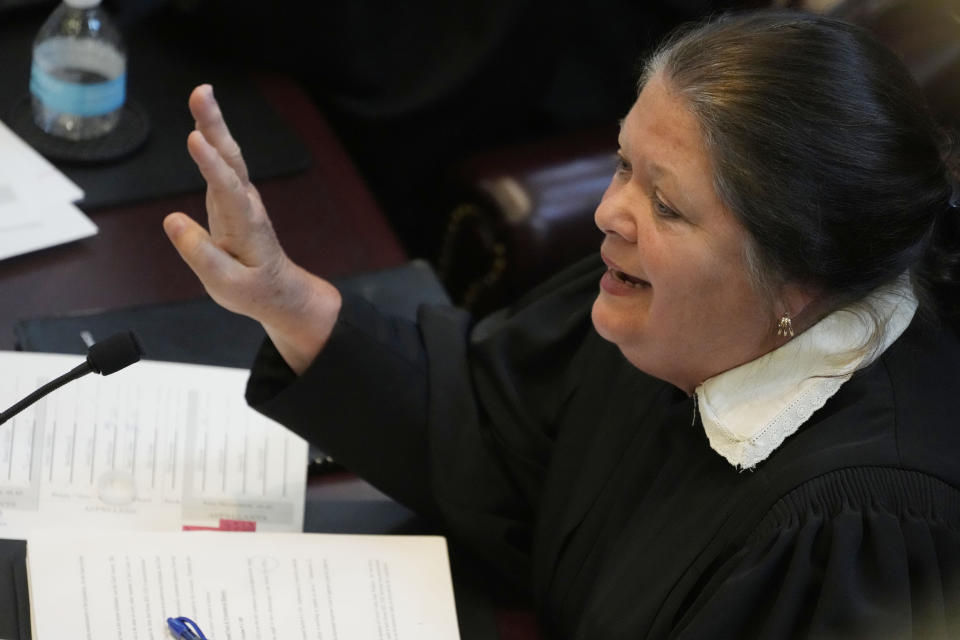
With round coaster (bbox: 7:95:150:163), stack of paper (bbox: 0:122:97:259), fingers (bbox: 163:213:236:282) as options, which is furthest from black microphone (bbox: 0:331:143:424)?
round coaster (bbox: 7:95:150:163)

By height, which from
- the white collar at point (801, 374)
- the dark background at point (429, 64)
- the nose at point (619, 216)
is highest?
the nose at point (619, 216)

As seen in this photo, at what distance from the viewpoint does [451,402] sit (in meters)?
1.53

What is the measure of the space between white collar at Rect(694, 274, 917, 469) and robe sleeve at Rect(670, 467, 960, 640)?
2.6 inches

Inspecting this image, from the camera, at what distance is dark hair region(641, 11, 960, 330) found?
1.16 metres

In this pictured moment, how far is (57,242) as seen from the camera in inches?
64.4

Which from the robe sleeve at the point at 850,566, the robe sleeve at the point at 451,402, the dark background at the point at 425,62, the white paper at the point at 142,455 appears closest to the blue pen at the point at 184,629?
the white paper at the point at 142,455

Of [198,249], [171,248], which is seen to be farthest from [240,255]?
[171,248]

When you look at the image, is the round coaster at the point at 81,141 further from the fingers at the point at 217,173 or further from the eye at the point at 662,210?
the eye at the point at 662,210

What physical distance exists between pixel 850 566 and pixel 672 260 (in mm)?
302

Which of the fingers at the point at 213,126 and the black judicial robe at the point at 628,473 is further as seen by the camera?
the fingers at the point at 213,126

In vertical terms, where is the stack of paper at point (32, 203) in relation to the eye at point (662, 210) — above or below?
below

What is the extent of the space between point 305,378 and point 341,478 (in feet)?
0.45

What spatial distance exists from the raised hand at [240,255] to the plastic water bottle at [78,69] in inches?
18.3

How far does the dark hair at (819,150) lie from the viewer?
45.8 inches
